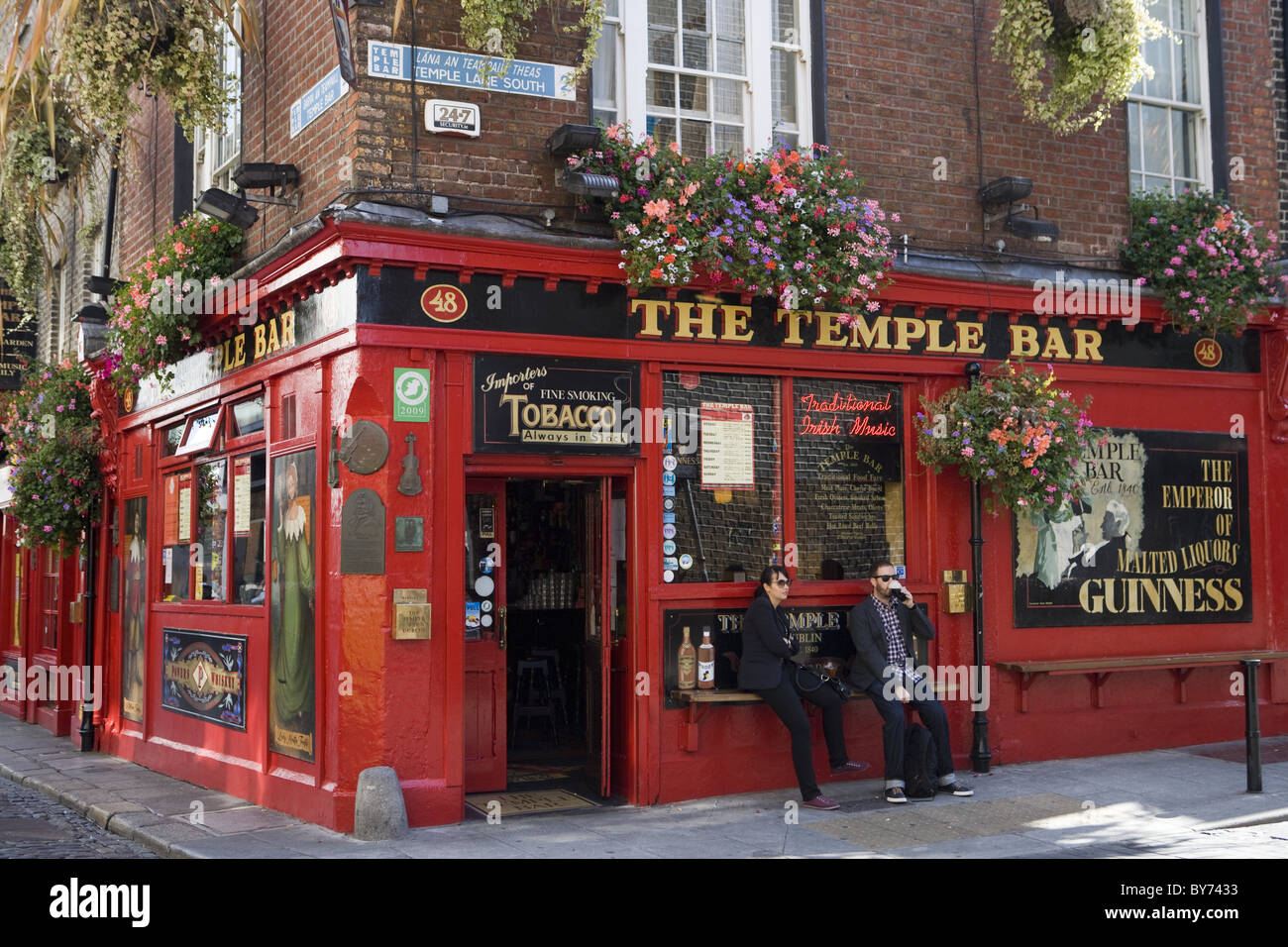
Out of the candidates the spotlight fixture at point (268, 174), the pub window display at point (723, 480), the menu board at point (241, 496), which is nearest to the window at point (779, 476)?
the pub window display at point (723, 480)

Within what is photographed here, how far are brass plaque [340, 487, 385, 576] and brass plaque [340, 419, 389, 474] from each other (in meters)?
0.18

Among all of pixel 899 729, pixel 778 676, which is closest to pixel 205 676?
pixel 778 676

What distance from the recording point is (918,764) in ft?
30.7

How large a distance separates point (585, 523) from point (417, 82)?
3.81 meters

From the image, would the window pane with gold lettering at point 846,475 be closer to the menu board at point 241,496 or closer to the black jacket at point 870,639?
the black jacket at point 870,639

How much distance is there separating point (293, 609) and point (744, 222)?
176 inches

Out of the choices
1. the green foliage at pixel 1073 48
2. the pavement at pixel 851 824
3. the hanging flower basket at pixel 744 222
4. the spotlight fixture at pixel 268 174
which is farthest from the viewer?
the green foliage at pixel 1073 48

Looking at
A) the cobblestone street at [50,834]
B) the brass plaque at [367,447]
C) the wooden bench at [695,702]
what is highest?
the brass plaque at [367,447]

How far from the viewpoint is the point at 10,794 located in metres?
11.2

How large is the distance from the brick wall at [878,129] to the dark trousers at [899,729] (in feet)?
12.6

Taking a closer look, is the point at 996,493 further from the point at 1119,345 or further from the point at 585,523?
the point at 585,523

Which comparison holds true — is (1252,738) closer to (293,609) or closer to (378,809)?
(378,809)

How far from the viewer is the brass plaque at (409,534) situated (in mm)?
8648

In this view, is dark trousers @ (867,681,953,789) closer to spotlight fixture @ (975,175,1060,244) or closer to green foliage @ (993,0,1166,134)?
spotlight fixture @ (975,175,1060,244)
